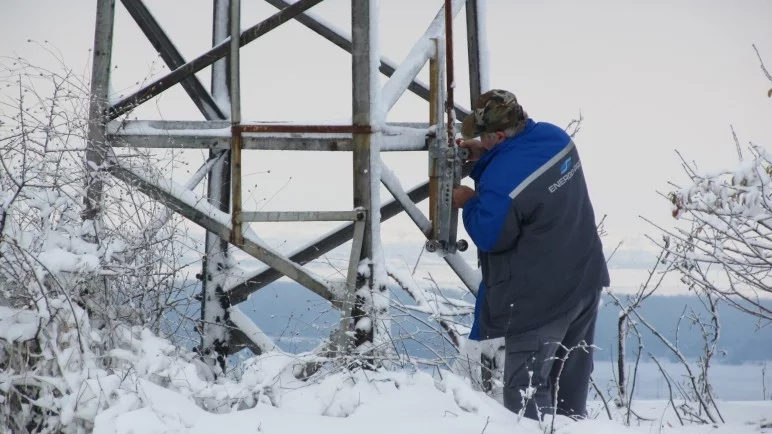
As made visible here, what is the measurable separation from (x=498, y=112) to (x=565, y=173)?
48 centimetres

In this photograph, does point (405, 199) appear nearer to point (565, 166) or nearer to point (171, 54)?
point (565, 166)

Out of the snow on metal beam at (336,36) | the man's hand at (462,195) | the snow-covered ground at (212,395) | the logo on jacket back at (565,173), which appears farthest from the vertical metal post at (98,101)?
the logo on jacket back at (565,173)

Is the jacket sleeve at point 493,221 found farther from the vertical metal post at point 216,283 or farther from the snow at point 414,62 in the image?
the vertical metal post at point 216,283

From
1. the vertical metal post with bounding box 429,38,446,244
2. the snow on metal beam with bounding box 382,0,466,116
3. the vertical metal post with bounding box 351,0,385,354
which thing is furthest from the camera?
the snow on metal beam with bounding box 382,0,466,116

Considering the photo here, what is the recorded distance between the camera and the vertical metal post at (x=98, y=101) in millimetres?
5801

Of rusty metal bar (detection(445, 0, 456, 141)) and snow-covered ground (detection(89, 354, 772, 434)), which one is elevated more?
rusty metal bar (detection(445, 0, 456, 141))

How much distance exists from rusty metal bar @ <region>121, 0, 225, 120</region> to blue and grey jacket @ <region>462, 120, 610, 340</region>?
268 cm

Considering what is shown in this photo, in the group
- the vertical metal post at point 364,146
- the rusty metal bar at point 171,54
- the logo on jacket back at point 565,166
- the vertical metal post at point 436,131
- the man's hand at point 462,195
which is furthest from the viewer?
the rusty metal bar at point 171,54

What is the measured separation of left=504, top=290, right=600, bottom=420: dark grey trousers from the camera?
5.10m

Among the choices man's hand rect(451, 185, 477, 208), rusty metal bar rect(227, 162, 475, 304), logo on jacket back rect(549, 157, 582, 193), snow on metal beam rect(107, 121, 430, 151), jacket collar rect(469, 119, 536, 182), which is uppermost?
snow on metal beam rect(107, 121, 430, 151)

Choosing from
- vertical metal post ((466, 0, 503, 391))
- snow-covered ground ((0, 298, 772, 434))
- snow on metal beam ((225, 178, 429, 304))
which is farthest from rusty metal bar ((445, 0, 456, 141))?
snow-covered ground ((0, 298, 772, 434))

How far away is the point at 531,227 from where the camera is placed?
5016 millimetres

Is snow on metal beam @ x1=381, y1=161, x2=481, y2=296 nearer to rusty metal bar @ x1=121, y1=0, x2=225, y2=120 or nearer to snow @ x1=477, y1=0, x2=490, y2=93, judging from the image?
snow @ x1=477, y1=0, x2=490, y2=93

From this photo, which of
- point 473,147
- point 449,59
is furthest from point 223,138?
point 473,147
